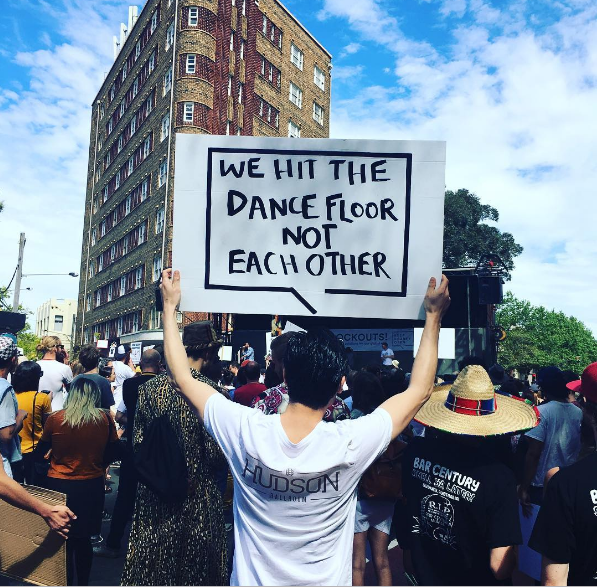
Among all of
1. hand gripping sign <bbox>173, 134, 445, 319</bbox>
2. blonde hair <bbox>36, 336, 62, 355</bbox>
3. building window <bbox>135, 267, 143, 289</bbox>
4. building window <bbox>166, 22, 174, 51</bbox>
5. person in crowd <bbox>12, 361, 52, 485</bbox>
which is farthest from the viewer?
building window <bbox>135, 267, 143, 289</bbox>

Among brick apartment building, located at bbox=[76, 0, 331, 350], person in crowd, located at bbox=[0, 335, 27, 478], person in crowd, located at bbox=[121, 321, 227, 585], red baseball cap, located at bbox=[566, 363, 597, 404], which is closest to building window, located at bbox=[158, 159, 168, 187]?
brick apartment building, located at bbox=[76, 0, 331, 350]

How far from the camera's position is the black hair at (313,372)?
2180mm

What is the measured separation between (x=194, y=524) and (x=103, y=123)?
57.0 meters

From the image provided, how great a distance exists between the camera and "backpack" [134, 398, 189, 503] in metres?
3.27

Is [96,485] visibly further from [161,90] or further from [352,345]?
[161,90]

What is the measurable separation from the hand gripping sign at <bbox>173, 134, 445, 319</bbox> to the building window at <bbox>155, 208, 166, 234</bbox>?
36.3 meters

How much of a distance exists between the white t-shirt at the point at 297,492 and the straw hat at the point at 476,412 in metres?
0.74

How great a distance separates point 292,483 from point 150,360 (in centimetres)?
500

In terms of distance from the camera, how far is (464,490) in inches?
104

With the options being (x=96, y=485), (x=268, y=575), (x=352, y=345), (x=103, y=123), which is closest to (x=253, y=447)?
(x=268, y=575)

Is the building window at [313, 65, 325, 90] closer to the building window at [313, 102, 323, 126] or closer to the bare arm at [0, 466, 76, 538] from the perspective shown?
the building window at [313, 102, 323, 126]

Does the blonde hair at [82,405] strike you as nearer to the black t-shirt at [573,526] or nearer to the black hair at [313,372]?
the black hair at [313,372]

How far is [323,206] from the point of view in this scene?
3.04 meters

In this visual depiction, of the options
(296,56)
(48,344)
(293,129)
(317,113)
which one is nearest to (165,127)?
(293,129)
